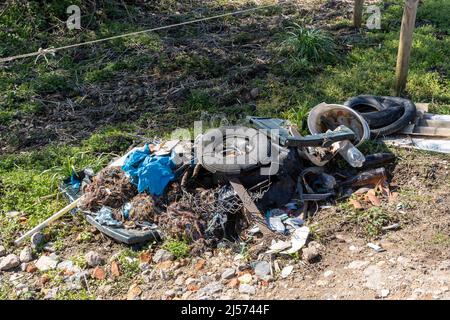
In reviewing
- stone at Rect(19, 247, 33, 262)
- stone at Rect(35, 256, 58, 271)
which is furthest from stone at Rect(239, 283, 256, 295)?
stone at Rect(19, 247, 33, 262)

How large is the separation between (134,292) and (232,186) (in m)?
1.08

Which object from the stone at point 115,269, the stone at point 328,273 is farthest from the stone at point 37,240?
the stone at point 328,273

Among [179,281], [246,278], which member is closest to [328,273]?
[246,278]

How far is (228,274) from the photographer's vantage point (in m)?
3.91

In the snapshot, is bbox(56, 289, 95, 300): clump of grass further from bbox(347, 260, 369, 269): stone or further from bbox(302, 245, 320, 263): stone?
bbox(347, 260, 369, 269): stone

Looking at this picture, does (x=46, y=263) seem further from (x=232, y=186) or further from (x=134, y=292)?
(x=232, y=186)

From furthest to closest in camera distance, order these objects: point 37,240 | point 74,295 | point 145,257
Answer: point 37,240 → point 145,257 → point 74,295

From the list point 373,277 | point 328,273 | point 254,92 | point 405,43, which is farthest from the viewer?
point 254,92

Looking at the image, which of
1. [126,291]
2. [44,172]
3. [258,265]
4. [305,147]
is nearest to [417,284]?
[258,265]

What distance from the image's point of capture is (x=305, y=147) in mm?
4711

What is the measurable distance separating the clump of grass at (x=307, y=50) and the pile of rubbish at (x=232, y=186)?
186 cm

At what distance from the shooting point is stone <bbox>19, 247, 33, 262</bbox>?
4305mm

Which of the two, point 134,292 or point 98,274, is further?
point 98,274

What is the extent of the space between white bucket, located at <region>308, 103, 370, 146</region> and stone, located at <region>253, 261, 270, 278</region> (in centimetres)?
153
